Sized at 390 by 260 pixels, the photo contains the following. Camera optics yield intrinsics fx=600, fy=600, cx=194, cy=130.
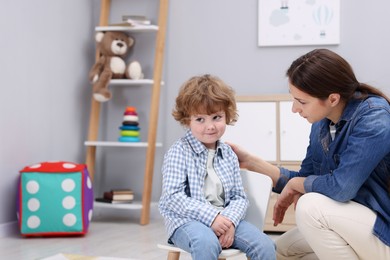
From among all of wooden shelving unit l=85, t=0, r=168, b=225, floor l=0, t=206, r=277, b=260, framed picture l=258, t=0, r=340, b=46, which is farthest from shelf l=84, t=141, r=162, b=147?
framed picture l=258, t=0, r=340, b=46

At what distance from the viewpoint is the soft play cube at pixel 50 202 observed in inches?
121

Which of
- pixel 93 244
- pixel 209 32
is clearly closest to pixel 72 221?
pixel 93 244

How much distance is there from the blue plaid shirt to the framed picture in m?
1.90

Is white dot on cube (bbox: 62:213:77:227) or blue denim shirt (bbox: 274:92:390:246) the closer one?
blue denim shirt (bbox: 274:92:390:246)

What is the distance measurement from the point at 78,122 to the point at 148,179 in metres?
0.62

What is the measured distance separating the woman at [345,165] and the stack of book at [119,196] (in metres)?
2.10

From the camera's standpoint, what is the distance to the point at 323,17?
11.6ft

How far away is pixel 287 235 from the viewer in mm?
2057

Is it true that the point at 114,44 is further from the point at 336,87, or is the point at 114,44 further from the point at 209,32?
the point at 336,87

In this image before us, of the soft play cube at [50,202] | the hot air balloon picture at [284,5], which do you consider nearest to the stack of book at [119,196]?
the soft play cube at [50,202]

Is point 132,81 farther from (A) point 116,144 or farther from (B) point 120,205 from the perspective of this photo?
(B) point 120,205

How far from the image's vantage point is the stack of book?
145 inches

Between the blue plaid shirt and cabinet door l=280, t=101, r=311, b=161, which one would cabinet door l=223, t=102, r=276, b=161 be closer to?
cabinet door l=280, t=101, r=311, b=161

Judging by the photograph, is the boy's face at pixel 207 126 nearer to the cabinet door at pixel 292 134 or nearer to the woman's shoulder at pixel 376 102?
the woman's shoulder at pixel 376 102
